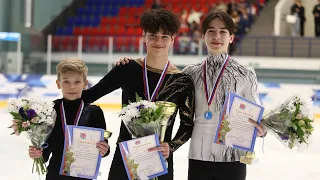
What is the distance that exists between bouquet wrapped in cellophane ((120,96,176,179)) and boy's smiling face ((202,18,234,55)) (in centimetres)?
46

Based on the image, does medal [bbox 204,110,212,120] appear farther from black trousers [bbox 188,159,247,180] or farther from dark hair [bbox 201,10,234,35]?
dark hair [bbox 201,10,234,35]

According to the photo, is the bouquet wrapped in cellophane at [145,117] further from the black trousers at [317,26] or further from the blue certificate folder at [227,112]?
the black trousers at [317,26]

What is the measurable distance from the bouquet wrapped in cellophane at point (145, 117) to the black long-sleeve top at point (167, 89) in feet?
0.51

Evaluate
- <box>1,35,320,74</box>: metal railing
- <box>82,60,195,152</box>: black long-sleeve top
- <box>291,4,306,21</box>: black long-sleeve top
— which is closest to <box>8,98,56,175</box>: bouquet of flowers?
<box>82,60,195,152</box>: black long-sleeve top

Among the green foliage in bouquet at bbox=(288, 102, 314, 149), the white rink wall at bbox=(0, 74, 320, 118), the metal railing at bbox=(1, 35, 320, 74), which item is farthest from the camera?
the metal railing at bbox=(1, 35, 320, 74)

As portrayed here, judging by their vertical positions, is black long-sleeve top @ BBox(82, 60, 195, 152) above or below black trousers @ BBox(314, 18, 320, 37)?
below

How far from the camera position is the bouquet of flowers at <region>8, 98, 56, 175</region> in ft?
7.85

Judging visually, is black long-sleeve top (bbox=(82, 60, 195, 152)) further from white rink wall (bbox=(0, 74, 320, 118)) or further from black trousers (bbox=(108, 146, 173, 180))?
white rink wall (bbox=(0, 74, 320, 118))

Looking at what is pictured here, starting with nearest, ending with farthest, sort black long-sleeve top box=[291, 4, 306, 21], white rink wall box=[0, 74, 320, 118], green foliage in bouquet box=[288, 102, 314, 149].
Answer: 1. green foliage in bouquet box=[288, 102, 314, 149]
2. white rink wall box=[0, 74, 320, 118]
3. black long-sleeve top box=[291, 4, 306, 21]

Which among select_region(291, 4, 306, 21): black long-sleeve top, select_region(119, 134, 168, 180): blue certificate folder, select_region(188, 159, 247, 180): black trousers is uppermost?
select_region(291, 4, 306, 21): black long-sleeve top

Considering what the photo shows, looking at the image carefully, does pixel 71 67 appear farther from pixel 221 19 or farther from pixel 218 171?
pixel 218 171

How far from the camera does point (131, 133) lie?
2.36m

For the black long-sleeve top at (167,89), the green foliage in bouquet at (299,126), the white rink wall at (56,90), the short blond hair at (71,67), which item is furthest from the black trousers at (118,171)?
the white rink wall at (56,90)

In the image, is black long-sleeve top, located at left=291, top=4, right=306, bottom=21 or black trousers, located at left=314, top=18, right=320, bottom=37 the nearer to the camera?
black trousers, located at left=314, top=18, right=320, bottom=37
